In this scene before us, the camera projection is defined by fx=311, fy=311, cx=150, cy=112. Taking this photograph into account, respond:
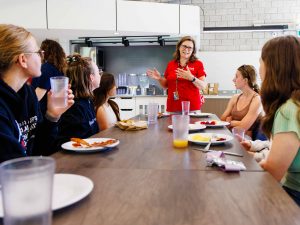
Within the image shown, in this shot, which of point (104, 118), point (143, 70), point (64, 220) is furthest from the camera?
point (143, 70)

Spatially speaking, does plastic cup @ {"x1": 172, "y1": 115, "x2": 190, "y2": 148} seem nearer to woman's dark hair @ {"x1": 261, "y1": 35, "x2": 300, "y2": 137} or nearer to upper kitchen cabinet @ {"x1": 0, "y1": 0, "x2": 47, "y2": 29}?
woman's dark hair @ {"x1": 261, "y1": 35, "x2": 300, "y2": 137}

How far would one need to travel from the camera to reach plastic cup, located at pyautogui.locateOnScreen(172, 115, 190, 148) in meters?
1.44

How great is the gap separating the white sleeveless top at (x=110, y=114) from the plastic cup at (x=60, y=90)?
896 millimetres

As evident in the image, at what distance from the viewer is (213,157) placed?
1172 mm

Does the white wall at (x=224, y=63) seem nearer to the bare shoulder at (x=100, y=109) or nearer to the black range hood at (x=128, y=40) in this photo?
the black range hood at (x=128, y=40)

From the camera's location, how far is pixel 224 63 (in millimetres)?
5734

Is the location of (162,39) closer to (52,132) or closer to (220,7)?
(220,7)

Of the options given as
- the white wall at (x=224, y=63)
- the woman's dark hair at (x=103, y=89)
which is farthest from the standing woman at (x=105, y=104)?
the white wall at (x=224, y=63)

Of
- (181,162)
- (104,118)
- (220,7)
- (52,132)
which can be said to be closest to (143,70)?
(220,7)

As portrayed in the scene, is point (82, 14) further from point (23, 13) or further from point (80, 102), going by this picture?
point (80, 102)

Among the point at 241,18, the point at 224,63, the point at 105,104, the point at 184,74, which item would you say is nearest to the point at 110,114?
the point at 105,104

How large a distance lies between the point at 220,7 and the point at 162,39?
157 cm

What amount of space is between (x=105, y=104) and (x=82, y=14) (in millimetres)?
2469

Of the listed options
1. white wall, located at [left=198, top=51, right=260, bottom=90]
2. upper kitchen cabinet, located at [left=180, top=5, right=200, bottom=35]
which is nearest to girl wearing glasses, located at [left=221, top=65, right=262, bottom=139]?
upper kitchen cabinet, located at [left=180, top=5, right=200, bottom=35]
